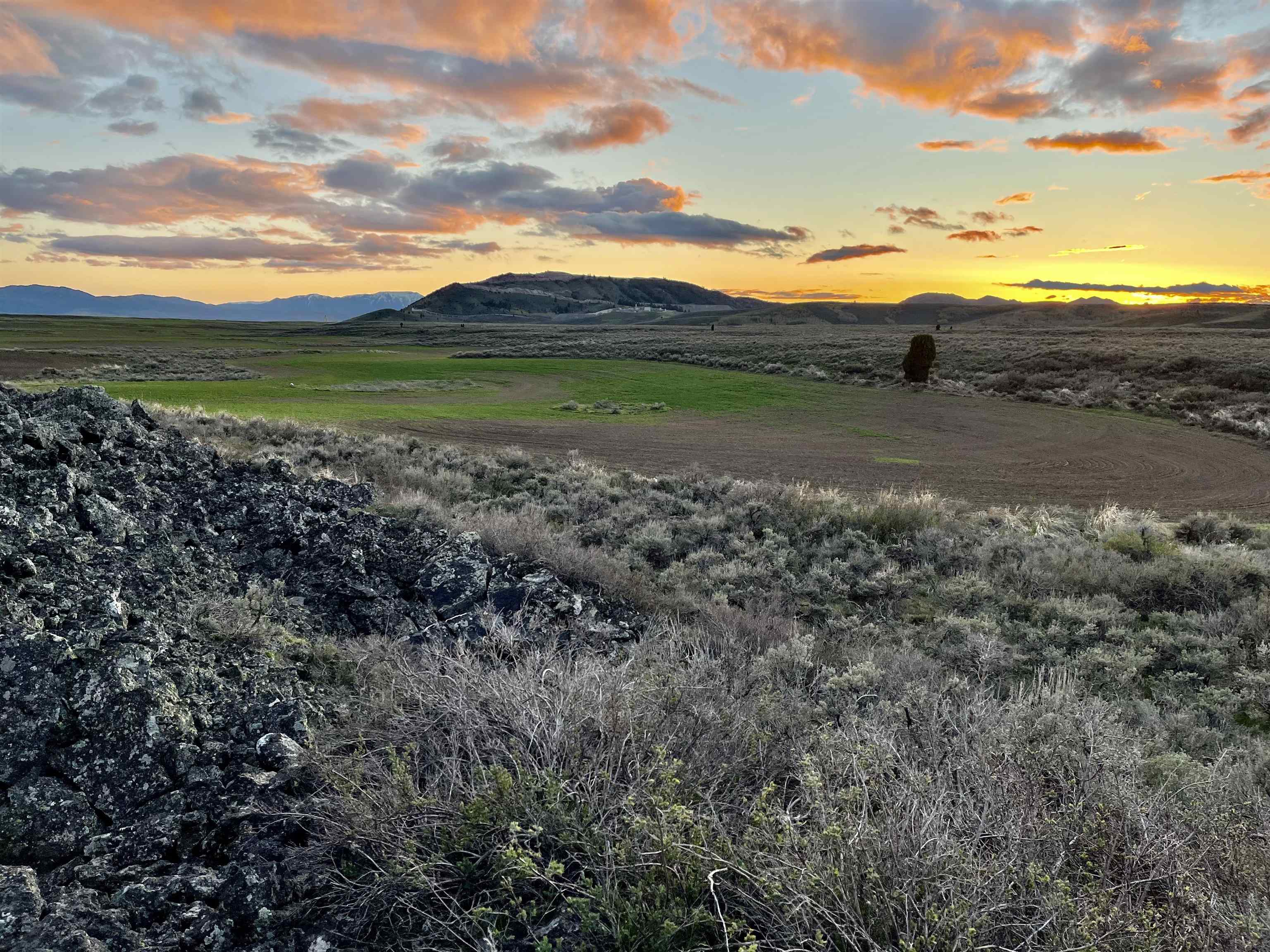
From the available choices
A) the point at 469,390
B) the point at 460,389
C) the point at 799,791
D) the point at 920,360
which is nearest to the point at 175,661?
the point at 799,791

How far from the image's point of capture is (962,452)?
23.6m

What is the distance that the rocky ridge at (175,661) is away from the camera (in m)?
3.14

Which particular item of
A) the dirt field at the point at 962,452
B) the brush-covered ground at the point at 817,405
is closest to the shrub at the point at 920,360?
the brush-covered ground at the point at 817,405

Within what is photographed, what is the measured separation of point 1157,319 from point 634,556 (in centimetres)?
18159

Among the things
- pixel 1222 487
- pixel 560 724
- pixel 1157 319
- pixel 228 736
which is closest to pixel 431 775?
pixel 560 724

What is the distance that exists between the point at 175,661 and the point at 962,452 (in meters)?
23.8

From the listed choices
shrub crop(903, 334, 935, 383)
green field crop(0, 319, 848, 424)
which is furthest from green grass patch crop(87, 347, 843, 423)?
shrub crop(903, 334, 935, 383)

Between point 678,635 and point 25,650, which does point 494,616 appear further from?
point 25,650

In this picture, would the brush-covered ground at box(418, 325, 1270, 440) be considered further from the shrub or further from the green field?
the green field

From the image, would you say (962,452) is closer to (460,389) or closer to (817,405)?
(817,405)

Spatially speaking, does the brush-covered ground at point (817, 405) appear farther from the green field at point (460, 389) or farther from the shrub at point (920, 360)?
the shrub at point (920, 360)

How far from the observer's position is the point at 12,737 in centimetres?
382

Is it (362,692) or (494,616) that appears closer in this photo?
(362,692)

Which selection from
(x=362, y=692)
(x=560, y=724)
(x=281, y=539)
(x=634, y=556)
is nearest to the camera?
(x=560, y=724)
